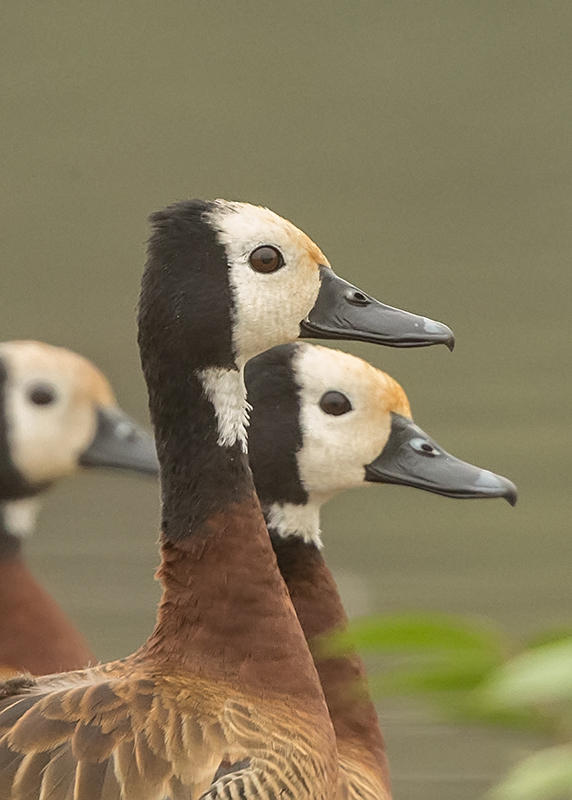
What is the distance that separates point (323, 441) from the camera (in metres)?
3.62

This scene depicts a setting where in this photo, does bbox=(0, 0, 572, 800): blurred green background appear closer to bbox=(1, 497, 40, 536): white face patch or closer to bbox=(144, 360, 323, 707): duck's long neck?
bbox=(1, 497, 40, 536): white face patch

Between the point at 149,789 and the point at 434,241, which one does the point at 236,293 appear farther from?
the point at 434,241

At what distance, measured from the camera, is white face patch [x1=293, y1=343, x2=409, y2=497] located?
3.62 metres

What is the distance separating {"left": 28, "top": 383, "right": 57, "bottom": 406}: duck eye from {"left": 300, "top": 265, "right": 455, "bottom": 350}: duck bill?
155 centimetres

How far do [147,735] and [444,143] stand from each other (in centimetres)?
1124

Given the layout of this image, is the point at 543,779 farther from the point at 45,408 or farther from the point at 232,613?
the point at 45,408

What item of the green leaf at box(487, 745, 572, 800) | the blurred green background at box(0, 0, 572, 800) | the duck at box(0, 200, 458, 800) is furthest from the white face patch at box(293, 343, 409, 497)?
the green leaf at box(487, 745, 572, 800)

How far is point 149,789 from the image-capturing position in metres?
2.47

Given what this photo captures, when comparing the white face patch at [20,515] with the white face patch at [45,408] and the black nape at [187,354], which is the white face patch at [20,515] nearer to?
the white face patch at [45,408]

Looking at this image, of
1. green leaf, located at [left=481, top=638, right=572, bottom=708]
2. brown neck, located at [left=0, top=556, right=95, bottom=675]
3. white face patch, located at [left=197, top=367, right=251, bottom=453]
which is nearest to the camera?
green leaf, located at [left=481, top=638, right=572, bottom=708]

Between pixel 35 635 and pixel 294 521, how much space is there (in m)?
0.72

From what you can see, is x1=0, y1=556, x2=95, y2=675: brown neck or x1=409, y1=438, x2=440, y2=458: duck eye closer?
x1=409, y1=438, x2=440, y2=458: duck eye

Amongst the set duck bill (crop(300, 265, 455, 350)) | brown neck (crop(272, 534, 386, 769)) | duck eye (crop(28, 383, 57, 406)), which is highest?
duck bill (crop(300, 265, 455, 350))

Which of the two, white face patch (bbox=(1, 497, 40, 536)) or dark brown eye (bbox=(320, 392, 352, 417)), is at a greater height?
dark brown eye (bbox=(320, 392, 352, 417))
